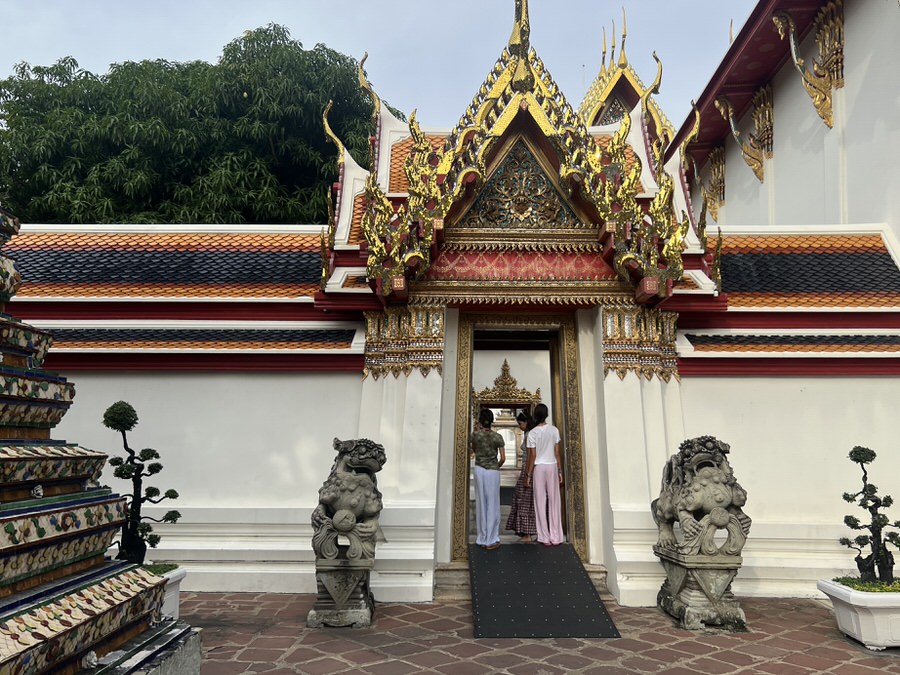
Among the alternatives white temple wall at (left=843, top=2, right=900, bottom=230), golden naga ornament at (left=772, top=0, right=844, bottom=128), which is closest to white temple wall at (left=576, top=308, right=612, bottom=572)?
white temple wall at (left=843, top=2, right=900, bottom=230)

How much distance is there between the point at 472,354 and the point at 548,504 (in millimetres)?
1641

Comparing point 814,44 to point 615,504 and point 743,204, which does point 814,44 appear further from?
point 615,504

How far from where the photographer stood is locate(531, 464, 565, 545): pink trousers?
662 cm

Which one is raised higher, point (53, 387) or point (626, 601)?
point (53, 387)

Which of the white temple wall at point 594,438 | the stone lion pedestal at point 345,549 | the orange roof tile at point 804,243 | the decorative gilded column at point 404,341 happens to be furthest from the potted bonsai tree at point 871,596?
the decorative gilded column at point 404,341

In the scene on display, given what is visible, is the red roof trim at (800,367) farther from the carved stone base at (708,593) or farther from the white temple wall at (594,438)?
the carved stone base at (708,593)

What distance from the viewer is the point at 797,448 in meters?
6.67

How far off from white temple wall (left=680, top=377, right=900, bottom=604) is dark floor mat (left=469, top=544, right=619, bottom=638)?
1322 mm

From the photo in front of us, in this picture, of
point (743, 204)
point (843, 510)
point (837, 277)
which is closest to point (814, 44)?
point (743, 204)

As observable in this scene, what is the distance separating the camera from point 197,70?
61.2 feet

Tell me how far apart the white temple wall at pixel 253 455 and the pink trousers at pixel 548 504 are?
1107 mm

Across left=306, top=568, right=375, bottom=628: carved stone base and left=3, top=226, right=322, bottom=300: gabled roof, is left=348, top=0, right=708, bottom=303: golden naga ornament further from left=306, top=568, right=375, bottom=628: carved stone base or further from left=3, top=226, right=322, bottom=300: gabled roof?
left=306, top=568, right=375, bottom=628: carved stone base

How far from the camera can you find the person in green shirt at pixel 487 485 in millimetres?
6602

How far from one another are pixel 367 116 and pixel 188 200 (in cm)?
535
